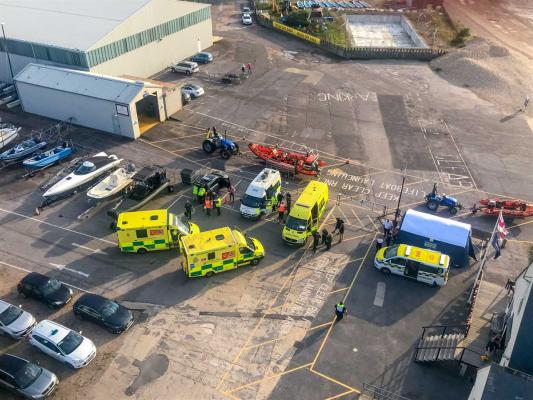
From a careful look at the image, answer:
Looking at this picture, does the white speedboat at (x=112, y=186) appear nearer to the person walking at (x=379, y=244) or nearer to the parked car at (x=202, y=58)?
the person walking at (x=379, y=244)

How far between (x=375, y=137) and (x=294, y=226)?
20.6 m

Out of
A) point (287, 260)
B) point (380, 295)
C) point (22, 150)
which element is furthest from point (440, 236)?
point (22, 150)

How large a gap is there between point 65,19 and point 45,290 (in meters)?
41.1

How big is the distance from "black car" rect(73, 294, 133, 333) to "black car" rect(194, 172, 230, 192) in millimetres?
13483

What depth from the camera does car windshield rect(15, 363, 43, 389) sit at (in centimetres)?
2364

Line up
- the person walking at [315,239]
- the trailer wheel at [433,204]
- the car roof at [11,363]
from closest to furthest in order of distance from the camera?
the car roof at [11,363] < the person walking at [315,239] < the trailer wheel at [433,204]

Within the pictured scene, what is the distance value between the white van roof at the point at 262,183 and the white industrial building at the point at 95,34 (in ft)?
88.7

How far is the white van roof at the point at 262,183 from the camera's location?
36.6 m

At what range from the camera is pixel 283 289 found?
1212 inches

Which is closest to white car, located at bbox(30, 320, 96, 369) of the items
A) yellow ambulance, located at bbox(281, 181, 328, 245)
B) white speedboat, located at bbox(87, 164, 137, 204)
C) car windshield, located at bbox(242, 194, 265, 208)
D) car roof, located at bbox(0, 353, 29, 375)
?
car roof, located at bbox(0, 353, 29, 375)

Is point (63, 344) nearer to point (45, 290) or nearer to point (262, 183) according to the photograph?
point (45, 290)

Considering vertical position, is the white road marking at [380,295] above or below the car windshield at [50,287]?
below

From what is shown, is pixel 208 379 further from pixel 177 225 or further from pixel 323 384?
pixel 177 225

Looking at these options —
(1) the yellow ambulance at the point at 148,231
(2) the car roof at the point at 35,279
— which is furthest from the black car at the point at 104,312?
(1) the yellow ambulance at the point at 148,231
